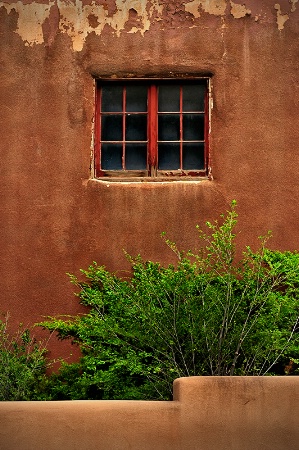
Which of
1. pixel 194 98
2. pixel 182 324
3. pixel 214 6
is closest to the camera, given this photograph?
pixel 182 324

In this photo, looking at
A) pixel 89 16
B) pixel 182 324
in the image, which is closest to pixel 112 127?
pixel 89 16

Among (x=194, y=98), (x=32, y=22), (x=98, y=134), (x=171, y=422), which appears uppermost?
(x=32, y=22)

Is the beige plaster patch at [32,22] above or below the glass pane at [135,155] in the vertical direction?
above

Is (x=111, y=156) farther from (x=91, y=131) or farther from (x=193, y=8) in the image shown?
(x=193, y=8)

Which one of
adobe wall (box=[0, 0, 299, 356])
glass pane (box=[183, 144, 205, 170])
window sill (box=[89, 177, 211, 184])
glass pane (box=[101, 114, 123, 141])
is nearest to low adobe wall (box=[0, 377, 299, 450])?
adobe wall (box=[0, 0, 299, 356])

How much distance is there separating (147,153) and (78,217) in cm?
113

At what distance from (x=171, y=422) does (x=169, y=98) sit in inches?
169

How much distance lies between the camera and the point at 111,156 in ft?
31.5

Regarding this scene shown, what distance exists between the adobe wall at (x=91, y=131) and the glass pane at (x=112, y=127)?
0.21m

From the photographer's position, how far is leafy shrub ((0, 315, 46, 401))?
26.2 ft

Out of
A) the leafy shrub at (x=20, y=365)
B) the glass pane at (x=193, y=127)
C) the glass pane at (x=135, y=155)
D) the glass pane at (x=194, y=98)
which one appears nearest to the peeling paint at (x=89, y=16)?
the glass pane at (x=194, y=98)

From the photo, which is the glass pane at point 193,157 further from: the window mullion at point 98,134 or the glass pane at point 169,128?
the window mullion at point 98,134

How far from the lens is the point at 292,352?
327 inches

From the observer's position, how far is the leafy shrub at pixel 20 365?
7984mm
